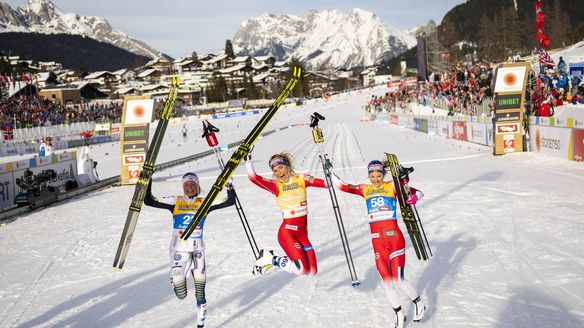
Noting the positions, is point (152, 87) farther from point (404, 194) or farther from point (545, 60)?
point (404, 194)

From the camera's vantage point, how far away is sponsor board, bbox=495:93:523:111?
22.5 metres

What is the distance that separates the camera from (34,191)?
17.7m

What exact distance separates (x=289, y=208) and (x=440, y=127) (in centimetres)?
2987

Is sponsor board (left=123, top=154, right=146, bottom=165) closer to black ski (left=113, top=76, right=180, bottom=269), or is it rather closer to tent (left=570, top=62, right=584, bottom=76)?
A: black ski (left=113, top=76, right=180, bottom=269)

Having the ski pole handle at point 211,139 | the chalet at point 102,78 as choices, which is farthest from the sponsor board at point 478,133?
the chalet at point 102,78

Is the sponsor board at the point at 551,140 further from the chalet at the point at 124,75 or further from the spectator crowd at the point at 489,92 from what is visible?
the chalet at the point at 124,75

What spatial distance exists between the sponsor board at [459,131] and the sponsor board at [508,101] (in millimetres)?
7405

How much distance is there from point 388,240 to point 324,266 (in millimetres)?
3183

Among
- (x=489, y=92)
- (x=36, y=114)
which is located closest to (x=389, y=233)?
(x=489, y=92)

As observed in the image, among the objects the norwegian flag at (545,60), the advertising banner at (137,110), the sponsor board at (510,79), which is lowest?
the advertising banner at (137,110)

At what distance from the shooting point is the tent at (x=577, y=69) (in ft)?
87.4

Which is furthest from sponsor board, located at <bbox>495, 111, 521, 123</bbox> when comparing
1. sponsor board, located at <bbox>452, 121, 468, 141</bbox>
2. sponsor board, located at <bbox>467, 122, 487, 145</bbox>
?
sponsor board, located at <bbox>452, 121, 468, 141</bbox>

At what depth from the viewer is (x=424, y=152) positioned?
26891mm

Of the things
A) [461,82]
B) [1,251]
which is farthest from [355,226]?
[461,82]
